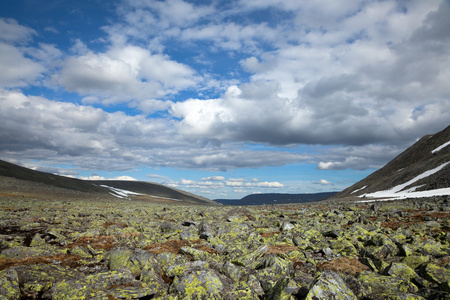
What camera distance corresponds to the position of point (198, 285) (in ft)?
27.8

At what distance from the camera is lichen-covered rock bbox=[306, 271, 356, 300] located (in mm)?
6938

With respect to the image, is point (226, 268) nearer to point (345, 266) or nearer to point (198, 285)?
point (198, 285)

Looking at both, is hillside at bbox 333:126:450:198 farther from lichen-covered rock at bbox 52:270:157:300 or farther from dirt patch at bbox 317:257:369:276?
lichen-covered rock at bbox 52:270:157:300

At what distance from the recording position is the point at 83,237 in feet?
56.5

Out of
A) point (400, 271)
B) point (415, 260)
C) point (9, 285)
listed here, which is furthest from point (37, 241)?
point (415, 260)

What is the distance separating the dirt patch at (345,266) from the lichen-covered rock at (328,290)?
3.62m

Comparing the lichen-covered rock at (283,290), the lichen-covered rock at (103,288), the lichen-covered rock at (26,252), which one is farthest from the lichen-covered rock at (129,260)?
the lichen-covered rock at (283,290)

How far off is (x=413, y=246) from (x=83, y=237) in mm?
20407

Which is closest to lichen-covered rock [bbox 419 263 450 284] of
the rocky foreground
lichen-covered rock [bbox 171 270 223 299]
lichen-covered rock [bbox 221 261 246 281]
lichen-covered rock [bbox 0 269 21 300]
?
the rocky foreground

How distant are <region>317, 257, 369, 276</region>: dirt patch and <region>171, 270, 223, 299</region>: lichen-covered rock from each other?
211 inches

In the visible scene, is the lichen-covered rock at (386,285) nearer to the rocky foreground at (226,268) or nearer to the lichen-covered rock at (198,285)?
the rocky foreground at (226,268)

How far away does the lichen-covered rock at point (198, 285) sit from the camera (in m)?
8.22

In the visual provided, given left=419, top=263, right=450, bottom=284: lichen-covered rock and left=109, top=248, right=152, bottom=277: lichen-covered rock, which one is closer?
left=419, top=263, right=450, bottom=284: lichen-covered rock

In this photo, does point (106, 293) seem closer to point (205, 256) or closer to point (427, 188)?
point (205, 256)
